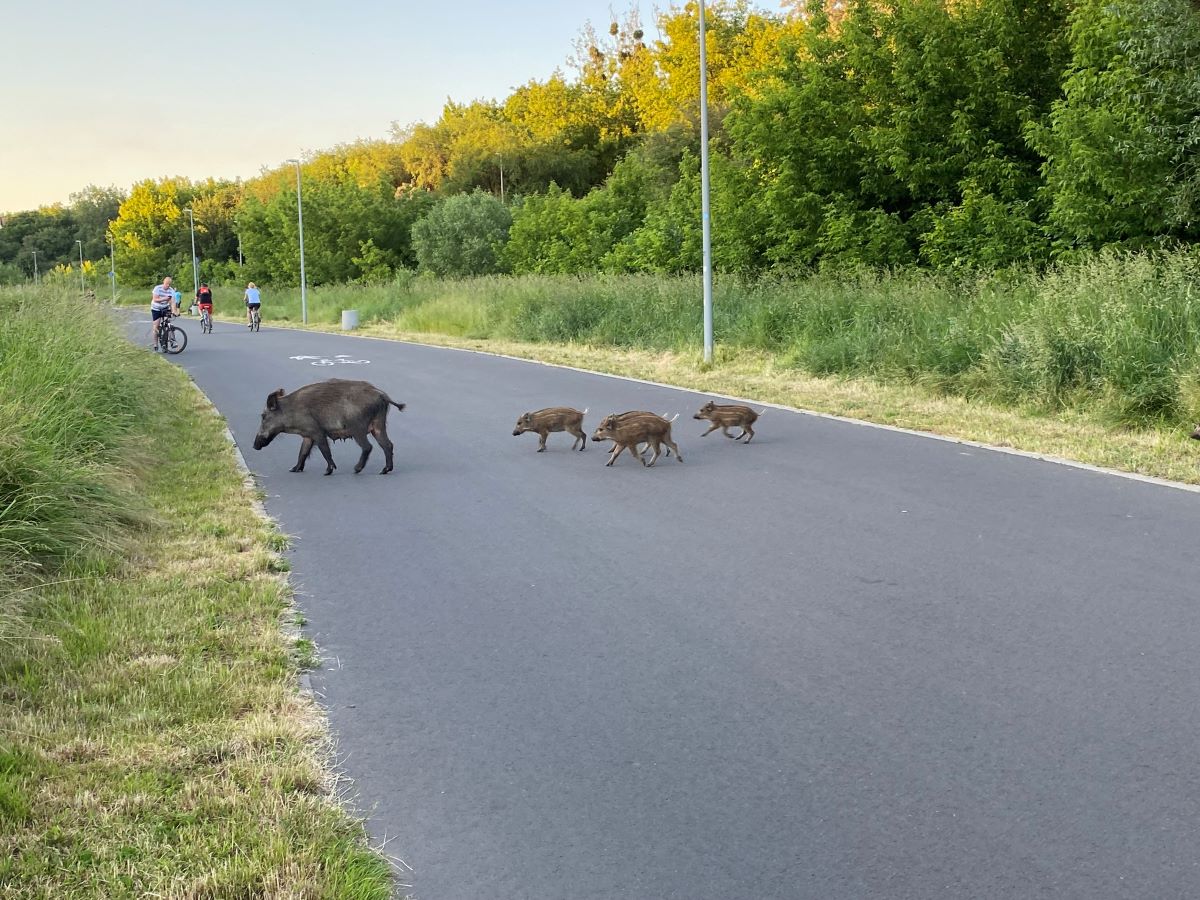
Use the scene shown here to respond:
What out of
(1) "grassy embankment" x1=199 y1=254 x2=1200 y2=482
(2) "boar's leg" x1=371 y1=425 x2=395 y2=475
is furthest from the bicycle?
(2) "boar's leg" x1=371 y1=425 x2=395 y2=475

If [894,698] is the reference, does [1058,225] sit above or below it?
above

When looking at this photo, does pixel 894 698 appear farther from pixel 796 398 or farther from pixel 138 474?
pixel 796 398

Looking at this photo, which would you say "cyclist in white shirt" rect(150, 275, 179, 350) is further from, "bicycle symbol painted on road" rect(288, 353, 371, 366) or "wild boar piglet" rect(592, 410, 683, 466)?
"wild boar piglet" rect(592, 410, 683, 466)

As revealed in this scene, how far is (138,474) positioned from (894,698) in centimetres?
765

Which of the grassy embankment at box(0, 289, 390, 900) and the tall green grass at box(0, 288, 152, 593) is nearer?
the grassy embankment at box(0, 289, 390, 900)

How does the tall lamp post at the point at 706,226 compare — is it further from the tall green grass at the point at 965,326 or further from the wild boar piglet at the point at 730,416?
the wild boar piglet at the point at 730,416

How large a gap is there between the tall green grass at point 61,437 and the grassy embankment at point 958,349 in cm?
634

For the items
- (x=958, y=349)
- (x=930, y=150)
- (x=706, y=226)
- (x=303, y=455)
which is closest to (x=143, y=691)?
Result: (x=303, y=455)

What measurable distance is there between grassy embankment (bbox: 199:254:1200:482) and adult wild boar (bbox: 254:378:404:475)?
5.61 m

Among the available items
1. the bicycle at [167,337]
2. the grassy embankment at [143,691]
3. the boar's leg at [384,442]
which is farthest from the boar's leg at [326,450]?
the bicycle at [167,337]

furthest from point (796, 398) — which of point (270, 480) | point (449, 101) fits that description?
point (449, 101)

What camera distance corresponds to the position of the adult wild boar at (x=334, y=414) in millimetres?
11258

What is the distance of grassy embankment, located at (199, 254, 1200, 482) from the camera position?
41.1ft

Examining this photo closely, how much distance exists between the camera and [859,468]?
35.8 feet
